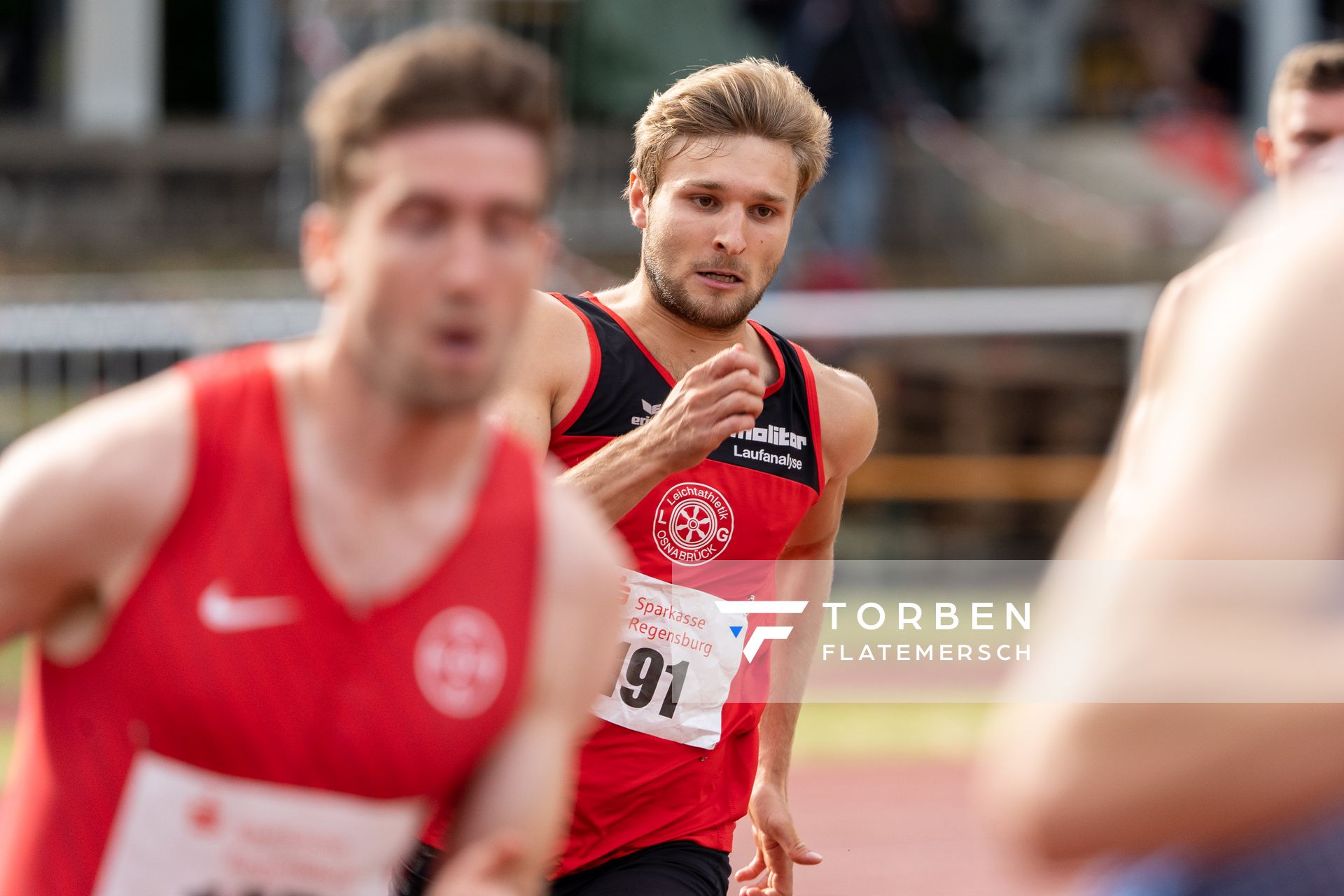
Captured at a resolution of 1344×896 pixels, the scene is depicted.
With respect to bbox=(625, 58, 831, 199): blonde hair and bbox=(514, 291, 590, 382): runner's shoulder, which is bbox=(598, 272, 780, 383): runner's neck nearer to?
bbox=(514, 291, 590, 382): runner's shoulder

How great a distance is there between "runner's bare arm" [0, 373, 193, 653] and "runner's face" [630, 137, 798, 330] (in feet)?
6.14

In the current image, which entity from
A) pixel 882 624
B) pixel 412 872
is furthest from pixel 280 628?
pixel 882 624

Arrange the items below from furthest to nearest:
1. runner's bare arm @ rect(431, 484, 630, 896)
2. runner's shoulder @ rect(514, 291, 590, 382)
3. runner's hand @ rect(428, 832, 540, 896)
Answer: runner's shoulder @ rect(514, 291, 590, 382), runner's bare arm @ rect(431, 484, 630, 896), runner's hand @ rect(428, 832, 540, 896)

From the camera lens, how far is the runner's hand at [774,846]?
3832 mm

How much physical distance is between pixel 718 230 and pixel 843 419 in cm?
57

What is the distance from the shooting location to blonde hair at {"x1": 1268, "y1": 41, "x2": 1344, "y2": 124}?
14.8 feet

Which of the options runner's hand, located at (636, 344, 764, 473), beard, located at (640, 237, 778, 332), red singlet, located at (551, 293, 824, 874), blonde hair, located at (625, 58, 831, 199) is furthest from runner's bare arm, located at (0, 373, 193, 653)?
blonde hair, located at (625, 58, 831, 199)

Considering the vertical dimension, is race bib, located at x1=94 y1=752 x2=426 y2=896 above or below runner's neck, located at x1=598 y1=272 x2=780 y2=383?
below

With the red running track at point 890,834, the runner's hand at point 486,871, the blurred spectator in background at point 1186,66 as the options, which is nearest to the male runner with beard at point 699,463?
the runner's hand at point 486,871

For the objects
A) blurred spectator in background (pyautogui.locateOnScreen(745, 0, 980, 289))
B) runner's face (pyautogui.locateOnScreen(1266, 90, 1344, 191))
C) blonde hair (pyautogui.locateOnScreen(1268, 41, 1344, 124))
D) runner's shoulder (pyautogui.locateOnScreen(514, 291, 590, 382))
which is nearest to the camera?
runner's shoulder (pyautogui.locateOnScreen(514, 291, 590, 382))

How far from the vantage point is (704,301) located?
3646 mm

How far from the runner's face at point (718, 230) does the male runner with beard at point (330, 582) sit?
5.28ft

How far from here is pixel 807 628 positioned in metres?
4.07

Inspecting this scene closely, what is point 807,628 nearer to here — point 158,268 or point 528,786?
point 528,786
